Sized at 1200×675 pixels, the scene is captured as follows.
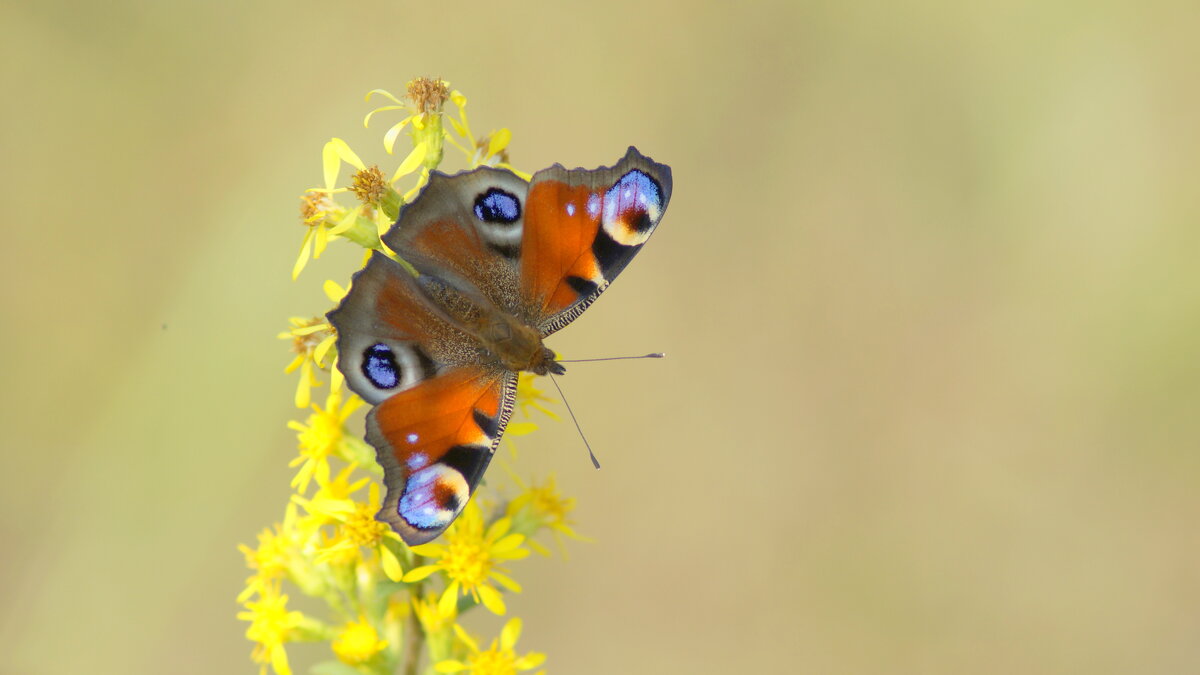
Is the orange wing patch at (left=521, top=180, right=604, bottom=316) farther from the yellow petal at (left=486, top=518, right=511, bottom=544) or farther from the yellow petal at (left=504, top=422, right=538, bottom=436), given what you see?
the yellow petal at (left=486, top=518, right=511, bottom=544)

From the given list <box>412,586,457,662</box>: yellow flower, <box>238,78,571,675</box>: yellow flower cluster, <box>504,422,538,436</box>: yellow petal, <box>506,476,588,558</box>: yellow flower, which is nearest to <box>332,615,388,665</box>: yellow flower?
<box>238,78,571,675</box>: yellow flower cluster

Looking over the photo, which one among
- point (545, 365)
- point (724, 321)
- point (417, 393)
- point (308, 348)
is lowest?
point (417, 393)

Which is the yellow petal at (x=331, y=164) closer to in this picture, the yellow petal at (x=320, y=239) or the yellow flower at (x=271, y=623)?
the yellow petal at (x=320, y=239)

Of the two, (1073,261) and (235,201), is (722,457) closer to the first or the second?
(1073,261)

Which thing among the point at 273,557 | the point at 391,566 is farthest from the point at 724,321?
the point at 391,566

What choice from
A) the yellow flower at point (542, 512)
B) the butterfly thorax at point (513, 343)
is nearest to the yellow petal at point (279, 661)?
the yellow flower at point (542, 512)

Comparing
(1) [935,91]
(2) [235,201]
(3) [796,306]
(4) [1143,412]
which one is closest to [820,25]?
(1) [935,91]

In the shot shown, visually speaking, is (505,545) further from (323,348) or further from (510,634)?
(323,348)
